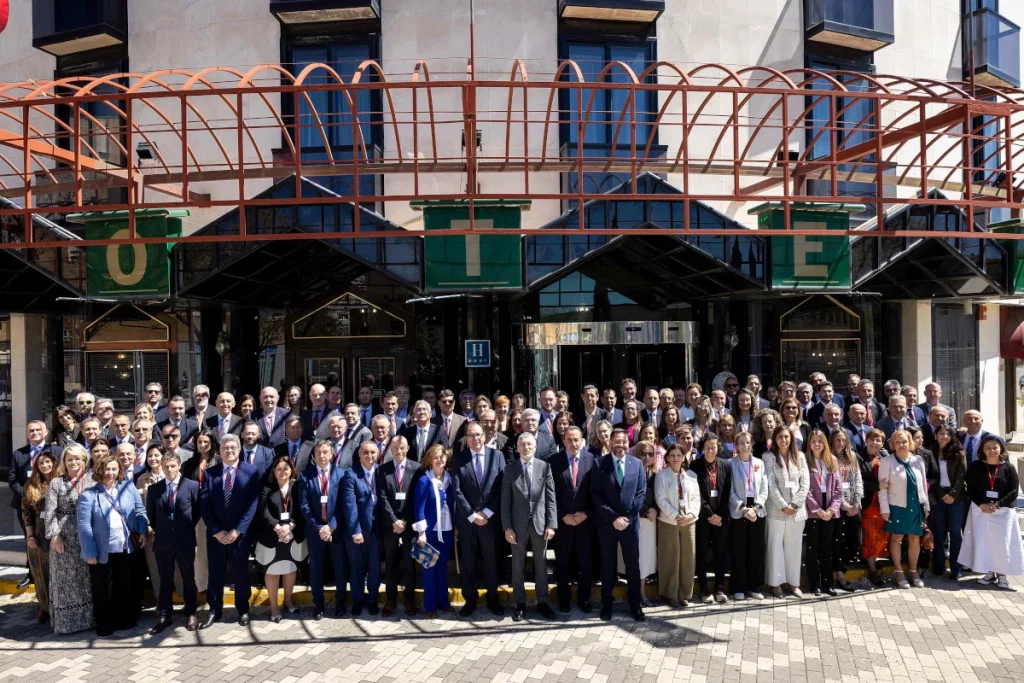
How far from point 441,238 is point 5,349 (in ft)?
33.1

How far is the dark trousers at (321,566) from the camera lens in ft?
22.7

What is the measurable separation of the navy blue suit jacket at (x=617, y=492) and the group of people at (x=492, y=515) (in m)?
0.01

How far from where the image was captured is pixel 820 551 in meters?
7.50

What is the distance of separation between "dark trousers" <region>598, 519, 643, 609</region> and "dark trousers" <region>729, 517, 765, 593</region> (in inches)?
43.9

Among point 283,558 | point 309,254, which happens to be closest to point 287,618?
point 283,558

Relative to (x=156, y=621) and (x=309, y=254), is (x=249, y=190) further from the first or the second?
(x=156, y=621)

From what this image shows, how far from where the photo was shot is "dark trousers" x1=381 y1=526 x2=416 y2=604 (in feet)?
23.1

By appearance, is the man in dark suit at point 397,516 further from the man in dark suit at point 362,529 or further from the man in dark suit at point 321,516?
the man in dark suit at point 321,516

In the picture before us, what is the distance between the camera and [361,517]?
22.9ft

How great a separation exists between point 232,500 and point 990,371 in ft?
52.9

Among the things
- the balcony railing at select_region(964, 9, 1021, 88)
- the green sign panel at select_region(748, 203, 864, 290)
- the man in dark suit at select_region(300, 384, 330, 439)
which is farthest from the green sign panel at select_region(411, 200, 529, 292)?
the balcony railing at select_region(964, 9, 1021, 88)

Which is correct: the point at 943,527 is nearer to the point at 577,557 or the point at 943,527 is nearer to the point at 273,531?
the point at 577,557

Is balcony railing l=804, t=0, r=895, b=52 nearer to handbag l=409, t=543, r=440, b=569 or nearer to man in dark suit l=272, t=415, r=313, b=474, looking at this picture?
man in dark suit l=272, t=415, r=313, b=474

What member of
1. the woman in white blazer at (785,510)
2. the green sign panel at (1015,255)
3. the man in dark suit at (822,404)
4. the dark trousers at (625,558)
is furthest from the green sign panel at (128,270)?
the green sign panel at (1015,255)
